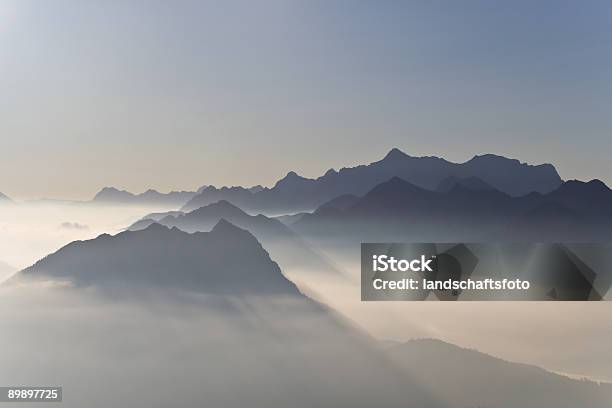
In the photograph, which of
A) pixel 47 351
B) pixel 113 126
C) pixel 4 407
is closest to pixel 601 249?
pixel 113 126

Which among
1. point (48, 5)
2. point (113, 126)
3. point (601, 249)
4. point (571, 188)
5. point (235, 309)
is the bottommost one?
point (235, 309)

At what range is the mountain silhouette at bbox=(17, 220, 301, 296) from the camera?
3.00m

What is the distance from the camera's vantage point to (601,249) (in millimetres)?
3100

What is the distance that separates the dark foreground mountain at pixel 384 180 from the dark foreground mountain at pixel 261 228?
5 cm

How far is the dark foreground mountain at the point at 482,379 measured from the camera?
3006 mm

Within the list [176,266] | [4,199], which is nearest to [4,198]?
[4,199]

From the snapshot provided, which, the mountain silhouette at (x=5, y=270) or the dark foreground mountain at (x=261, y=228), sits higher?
the dark foreground mountain at (x=261, y=228)

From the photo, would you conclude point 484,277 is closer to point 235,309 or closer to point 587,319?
point 587,319

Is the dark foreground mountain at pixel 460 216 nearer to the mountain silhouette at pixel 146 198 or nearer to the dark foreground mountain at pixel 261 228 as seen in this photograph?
the dark foreground mountain at pixel 261 228

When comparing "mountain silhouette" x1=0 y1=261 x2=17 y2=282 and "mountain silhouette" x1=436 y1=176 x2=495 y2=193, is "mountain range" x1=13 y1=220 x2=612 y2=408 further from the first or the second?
"mountain silhouette" x1=436 y1=176 x2=495 y2=193

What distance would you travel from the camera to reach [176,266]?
3012mm

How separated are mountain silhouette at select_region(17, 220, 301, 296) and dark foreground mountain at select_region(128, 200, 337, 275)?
0.18 ft

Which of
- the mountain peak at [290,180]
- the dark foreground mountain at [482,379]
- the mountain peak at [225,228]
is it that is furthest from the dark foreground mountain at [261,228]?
the dark foreground mountain at [482,379]

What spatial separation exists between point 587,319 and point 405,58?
1.70 meters
